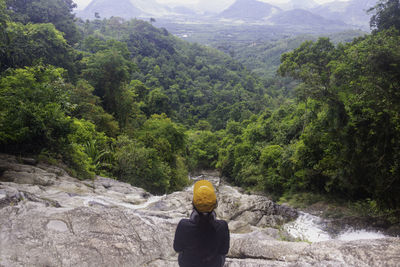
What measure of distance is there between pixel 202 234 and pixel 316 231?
984cm

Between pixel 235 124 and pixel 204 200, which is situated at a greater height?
pixel 204 200

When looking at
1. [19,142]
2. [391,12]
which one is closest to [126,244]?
[19,142]

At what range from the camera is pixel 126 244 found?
511 cm

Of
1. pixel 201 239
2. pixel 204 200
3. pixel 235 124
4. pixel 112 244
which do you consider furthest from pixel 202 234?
pixel 235 124

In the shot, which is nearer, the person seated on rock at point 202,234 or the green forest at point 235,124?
the person seated on rock at point 202,234

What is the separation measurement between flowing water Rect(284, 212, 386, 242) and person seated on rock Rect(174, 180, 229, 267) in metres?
7.54

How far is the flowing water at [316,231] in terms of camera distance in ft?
33.1

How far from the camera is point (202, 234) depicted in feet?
9.75

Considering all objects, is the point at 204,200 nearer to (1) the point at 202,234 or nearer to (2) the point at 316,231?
(1) the point at 202,234

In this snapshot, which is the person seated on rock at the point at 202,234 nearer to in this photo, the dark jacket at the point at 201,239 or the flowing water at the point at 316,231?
the dark jacket at the point at 201,239

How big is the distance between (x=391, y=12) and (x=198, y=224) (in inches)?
1019

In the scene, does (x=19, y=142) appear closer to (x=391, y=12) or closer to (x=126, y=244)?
(x=126, y=244)

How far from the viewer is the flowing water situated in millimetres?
10086

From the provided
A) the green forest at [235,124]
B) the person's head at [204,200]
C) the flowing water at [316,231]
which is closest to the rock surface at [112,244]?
the person's head at [204,200]
